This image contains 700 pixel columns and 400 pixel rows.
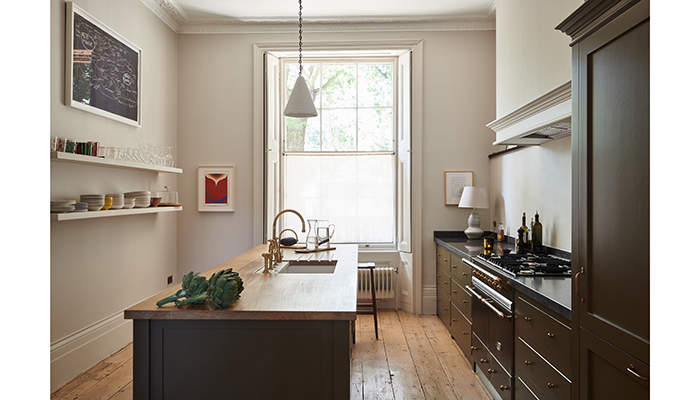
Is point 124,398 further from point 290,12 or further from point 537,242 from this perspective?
point 290,12

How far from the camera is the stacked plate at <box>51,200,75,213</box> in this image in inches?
103

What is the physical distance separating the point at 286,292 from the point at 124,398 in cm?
158

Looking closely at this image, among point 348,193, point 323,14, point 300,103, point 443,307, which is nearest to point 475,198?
point 443,307

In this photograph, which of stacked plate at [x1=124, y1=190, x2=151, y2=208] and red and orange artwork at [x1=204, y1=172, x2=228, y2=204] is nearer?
stacked plate at [x1=124, y1=190, x2=151, y2=208]

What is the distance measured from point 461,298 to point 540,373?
4.78 ft

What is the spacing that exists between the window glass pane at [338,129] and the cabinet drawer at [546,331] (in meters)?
3.22

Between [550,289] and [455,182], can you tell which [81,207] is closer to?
[550,289]

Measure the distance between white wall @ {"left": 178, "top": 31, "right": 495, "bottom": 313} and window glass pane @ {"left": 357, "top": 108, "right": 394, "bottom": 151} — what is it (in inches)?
21.1

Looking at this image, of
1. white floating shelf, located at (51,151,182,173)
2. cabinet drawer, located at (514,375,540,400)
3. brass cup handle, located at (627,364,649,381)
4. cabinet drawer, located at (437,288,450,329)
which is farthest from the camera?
cabinet drawer, located at (437,288,450,329)

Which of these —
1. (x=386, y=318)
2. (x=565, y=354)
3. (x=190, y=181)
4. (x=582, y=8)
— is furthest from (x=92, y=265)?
(x=582, y=8)

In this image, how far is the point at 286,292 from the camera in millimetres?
1987

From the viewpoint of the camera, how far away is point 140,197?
353 centimetres

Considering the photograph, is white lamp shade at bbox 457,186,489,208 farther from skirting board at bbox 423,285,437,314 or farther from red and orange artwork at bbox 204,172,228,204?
red and orange artwork at bbox 204,172,228,204

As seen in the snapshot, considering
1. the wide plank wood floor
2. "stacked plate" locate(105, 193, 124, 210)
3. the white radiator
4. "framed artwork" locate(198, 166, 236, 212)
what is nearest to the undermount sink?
the wide plank wood floor
